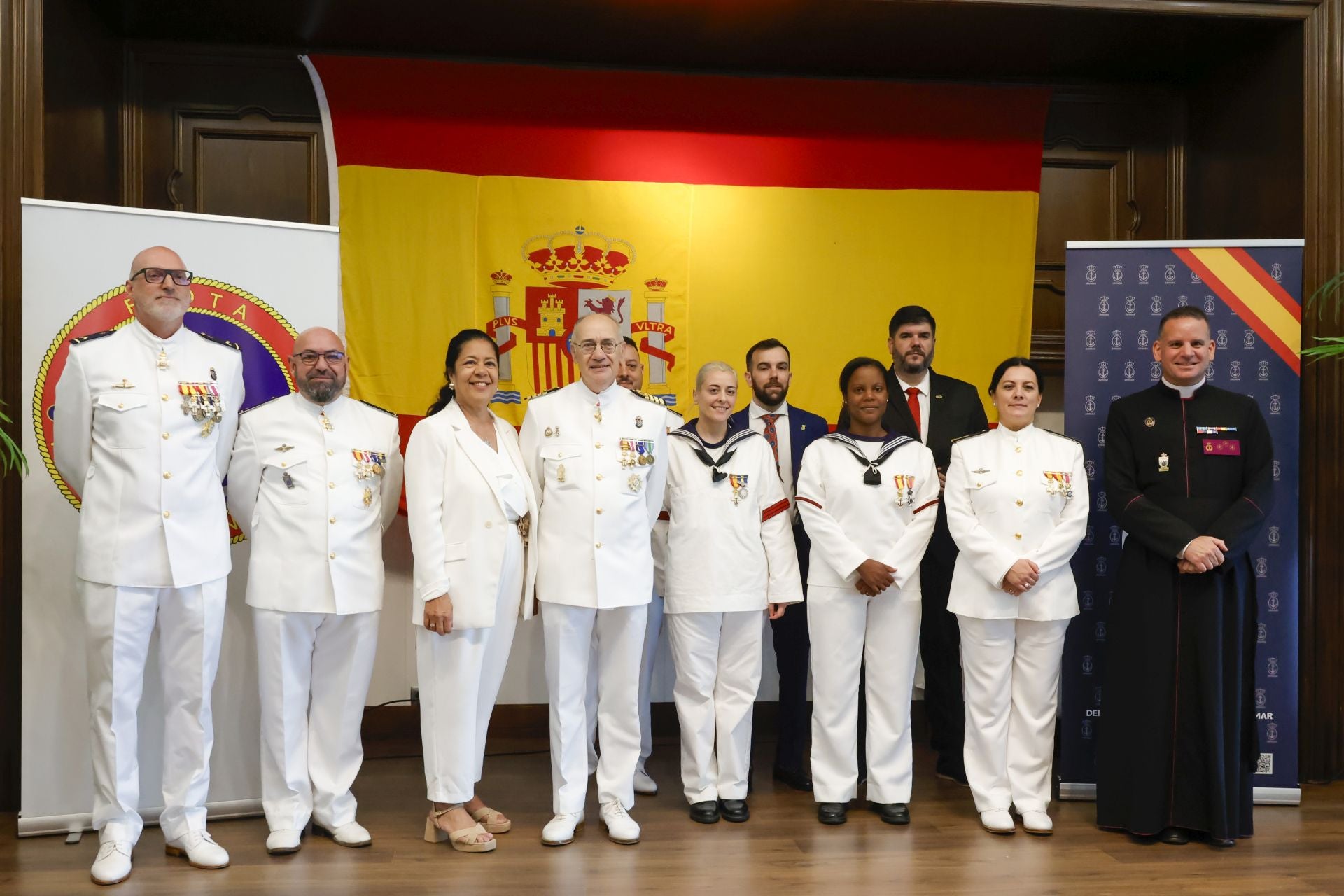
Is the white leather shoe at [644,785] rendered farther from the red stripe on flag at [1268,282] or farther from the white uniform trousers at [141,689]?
the red stripe on flag at [1268,282]

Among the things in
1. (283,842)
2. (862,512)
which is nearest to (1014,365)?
(862,512)

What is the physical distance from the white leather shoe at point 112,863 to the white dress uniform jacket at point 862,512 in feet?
7.54

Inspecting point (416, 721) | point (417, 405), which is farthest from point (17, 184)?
point (416, 721)

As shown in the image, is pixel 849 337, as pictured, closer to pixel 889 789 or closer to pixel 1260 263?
pixel 1260 263

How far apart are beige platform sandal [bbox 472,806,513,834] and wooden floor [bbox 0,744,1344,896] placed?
43mm

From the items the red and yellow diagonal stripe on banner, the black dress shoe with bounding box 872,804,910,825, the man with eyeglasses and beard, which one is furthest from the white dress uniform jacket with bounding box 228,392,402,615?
the red and yellow diagonal stripe on banner

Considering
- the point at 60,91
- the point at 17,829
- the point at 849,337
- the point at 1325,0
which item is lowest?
the point at 17,829

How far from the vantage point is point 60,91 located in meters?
4.27

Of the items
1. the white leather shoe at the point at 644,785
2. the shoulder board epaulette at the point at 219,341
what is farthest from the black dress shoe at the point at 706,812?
the shoulder board epaulette at the point at 219,341

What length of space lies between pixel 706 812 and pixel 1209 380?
7.93 feet

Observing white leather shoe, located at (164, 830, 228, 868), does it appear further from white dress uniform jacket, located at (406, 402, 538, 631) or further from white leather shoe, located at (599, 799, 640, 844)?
white leather shoe, located at (599, 799, 640, 844)

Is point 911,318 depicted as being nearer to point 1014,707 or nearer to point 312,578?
point 1014,707

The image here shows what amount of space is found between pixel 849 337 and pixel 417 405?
77.5 inches

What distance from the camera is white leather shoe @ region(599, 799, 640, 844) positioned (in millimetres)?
3561
